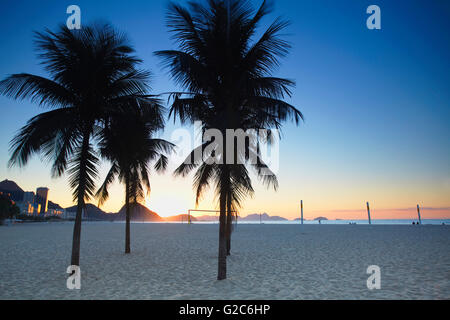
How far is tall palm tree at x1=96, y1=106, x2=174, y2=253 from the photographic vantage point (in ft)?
30.4

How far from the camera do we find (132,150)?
9.90 metres

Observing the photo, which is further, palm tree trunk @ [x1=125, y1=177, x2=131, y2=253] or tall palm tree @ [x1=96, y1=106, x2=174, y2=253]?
palm tree trunk @ [x1=125, y1=177, x2=131, y2=253]

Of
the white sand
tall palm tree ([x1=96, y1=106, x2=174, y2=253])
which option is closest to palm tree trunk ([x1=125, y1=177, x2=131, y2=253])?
tall palm tree ([x1=96, y1=106, x2=174, y2=253])

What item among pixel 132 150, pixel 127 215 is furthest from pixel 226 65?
pixel 127 215

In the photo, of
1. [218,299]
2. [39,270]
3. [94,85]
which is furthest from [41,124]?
[218,299]

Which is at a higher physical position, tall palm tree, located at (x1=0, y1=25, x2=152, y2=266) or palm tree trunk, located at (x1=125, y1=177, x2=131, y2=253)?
tall palm tree, located at (x1=0, y1=25, x2=152, y2=266)

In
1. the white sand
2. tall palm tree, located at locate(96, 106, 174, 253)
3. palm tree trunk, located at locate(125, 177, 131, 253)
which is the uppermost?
tall palm tree, located at locate(96, 106, 174, 253)

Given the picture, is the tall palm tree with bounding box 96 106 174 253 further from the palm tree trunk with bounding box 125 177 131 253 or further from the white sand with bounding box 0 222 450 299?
the white sand with bounding box 0 222 450 299

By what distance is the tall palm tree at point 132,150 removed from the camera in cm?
928

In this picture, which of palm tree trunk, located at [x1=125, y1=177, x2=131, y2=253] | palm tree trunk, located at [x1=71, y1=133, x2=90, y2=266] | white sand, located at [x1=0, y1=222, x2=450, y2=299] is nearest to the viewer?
white sand, located at [x1=0, y1=222, x2=450, y2=299]

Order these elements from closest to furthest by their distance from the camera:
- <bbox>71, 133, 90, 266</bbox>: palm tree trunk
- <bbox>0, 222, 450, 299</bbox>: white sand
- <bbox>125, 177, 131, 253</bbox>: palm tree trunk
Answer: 1. <bbox>0, 222, 450, 299</bbox>: white sand
2. <bbox>71, 133, 90, 266</bbox>: palm tree trunk
3. <bbox>125, 177, 131, 253</bbox>: palm tree trunk

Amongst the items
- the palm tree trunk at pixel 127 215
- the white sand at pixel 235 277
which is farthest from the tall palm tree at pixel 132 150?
the white sand at pixel 235 277
